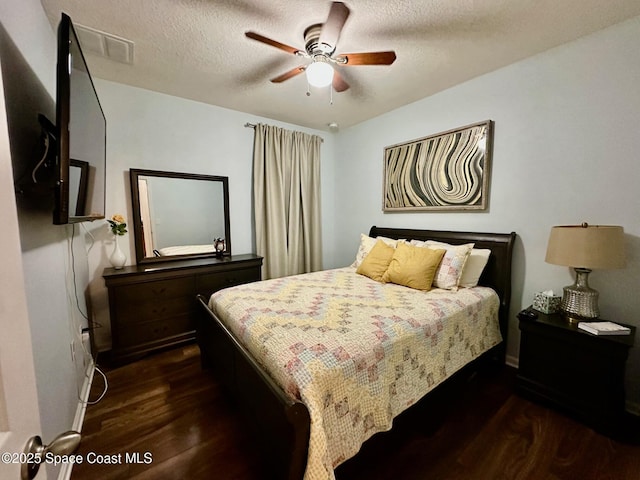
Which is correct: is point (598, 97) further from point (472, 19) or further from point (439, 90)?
point (439, 90)

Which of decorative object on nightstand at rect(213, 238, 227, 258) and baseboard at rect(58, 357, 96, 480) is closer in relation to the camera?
baseboard at rect(58, 357, 96, 480)

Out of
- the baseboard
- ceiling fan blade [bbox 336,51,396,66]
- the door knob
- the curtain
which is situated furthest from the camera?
the curtain

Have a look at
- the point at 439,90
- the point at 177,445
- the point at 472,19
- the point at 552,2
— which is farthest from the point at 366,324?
the point at 439,90

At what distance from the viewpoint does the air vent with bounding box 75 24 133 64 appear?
1801mm

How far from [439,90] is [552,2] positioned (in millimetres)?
1127

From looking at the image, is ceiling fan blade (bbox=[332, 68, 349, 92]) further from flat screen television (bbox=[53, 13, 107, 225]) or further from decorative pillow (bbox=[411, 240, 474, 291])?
decorative pillow (bbox=[411, 240, 474, 291])

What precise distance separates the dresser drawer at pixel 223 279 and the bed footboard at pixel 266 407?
0.84 m

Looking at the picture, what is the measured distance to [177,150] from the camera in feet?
9.33

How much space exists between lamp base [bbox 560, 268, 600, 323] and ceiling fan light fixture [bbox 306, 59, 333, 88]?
7.07ft

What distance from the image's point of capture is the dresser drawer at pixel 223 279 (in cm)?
267

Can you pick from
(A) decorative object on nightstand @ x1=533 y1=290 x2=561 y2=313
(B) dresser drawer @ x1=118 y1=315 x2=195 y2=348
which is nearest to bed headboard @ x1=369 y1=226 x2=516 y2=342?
(A) decorative object on nightstand @ x1=533 y1=290 x2=561 y2=313

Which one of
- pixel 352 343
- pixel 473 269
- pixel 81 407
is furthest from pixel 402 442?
pixel 81 407

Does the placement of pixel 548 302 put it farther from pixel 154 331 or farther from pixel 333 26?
pixel 154 331

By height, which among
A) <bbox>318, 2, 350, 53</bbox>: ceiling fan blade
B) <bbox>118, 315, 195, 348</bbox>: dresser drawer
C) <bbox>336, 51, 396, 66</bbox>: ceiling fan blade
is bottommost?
<bbox>118, 315, 195, 348</bbox>: dresser drawer
